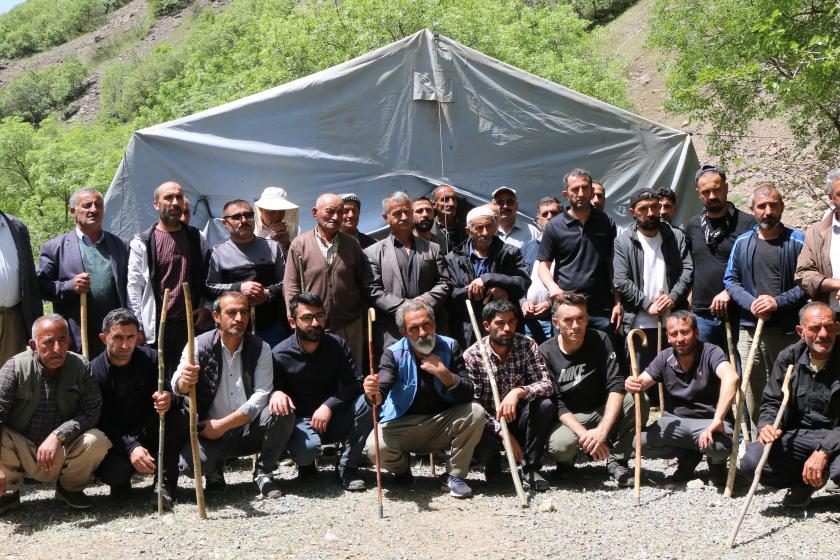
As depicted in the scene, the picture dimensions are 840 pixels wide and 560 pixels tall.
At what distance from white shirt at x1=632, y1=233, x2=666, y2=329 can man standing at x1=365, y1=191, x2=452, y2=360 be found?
4.27ft

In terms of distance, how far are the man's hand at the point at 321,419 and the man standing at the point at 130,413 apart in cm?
72

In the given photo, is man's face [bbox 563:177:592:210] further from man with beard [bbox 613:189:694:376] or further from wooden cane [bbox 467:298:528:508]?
wooden cane [bbox 467:298:528:508]

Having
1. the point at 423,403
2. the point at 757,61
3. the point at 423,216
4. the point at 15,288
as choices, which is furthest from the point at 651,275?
the point at 757,61

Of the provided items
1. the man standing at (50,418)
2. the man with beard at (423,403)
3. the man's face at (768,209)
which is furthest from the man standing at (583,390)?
the man standing at (50,418)

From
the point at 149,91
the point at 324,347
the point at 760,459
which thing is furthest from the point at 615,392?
the point at 149,91

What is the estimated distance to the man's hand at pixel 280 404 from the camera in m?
4.77

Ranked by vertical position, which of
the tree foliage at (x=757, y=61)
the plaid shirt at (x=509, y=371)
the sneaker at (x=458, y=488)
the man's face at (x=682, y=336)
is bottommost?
the sneaker at (x=458, y=488)

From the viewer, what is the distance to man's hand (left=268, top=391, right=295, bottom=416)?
15.6 ft

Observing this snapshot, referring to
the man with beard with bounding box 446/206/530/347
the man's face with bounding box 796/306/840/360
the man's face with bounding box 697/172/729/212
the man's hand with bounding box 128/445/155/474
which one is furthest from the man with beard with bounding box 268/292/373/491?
the man's face with bounding box 697/172/729/212

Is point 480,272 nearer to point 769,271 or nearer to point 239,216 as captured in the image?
point 239,216

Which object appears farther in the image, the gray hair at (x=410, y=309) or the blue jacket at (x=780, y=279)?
the blue jacket at (x=780, y=279)

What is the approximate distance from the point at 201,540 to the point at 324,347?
1.43 m

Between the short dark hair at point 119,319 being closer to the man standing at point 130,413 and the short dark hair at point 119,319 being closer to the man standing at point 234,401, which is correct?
the man standing at point 130,413

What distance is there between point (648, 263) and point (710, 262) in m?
0.41
